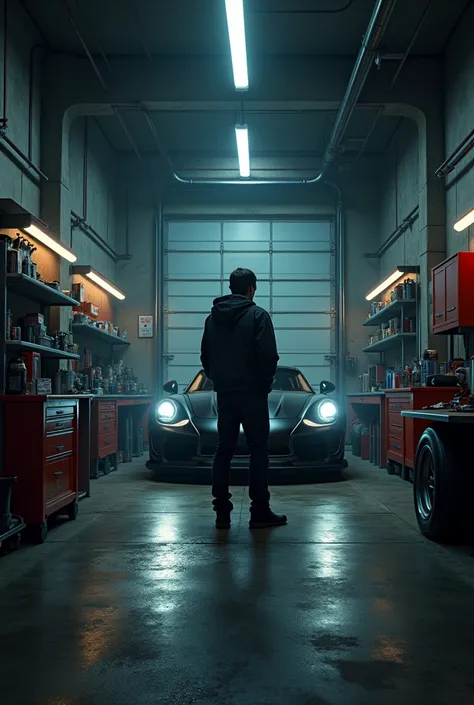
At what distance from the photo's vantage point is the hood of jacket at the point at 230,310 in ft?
12.7

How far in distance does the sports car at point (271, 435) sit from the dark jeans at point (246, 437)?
1.85 m

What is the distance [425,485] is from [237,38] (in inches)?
176

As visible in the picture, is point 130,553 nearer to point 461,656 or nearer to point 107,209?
point 461,656

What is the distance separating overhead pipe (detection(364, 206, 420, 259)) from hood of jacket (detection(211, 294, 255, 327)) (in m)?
5.73

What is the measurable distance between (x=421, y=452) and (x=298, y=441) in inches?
84.4

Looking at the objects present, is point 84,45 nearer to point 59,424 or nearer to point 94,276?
point 94,276

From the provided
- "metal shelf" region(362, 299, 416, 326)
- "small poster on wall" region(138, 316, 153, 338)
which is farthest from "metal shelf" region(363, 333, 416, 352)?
"small poster on wall" region(138, 316, 153, 338)

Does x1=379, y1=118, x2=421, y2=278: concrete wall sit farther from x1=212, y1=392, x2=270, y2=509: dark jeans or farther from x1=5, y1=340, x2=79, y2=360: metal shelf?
x1=212, y1=392, x2=270, y2=509: dark jeans

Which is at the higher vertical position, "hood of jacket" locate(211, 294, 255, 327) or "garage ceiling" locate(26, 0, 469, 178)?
"garage ceiling" locate(26, 0, 469, 178)

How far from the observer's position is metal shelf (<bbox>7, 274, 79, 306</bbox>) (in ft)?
18.3

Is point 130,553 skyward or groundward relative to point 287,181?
groundward

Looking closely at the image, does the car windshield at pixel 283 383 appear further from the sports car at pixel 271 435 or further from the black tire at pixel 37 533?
the black tire at pixel 37 533

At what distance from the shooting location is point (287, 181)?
37.9 ft

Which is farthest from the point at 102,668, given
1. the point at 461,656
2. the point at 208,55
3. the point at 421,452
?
the point at 208,55
